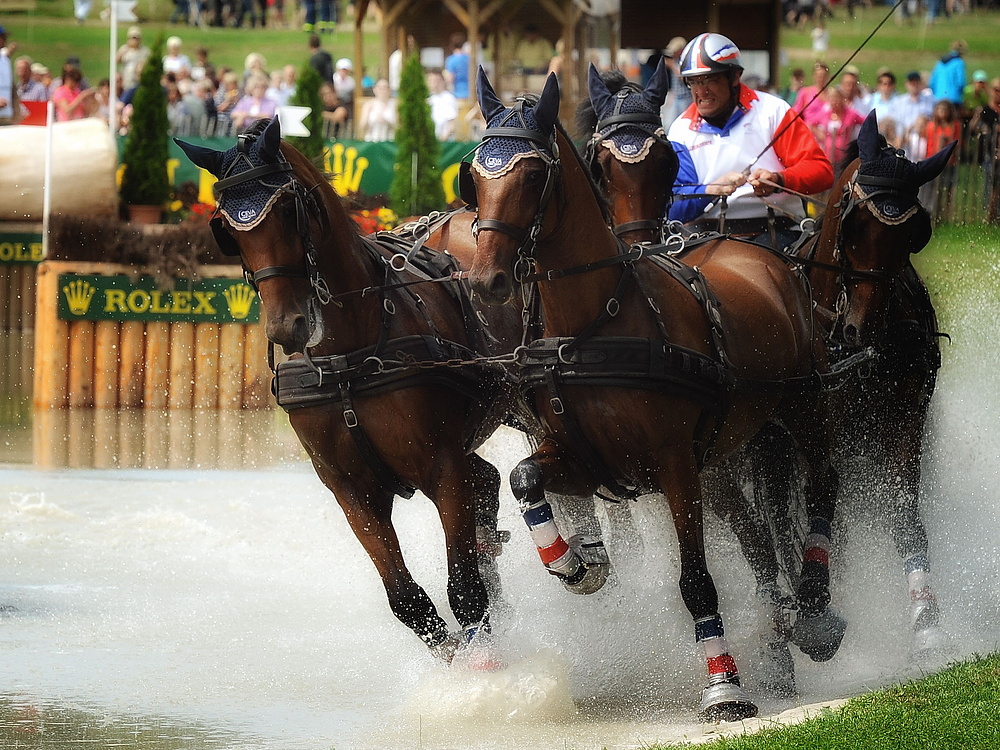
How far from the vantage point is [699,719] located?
499cm

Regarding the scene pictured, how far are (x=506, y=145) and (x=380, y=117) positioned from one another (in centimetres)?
1417

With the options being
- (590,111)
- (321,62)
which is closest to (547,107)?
(590,111)

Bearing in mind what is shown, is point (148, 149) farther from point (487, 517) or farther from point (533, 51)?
point (487, 517)

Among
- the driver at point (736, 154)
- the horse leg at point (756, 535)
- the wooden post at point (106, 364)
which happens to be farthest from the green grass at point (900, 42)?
the horse leg at point (756, 535)

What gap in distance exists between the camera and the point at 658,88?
19.4 feet

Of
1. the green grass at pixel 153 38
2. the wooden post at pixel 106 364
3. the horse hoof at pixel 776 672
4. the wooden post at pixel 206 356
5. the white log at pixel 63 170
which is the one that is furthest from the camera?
the green grass at pixel 153 38

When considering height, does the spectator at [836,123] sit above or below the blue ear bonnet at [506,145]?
above

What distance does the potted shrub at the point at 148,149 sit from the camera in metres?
14.3

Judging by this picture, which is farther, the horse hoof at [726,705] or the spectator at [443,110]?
the spectator at [443,110]

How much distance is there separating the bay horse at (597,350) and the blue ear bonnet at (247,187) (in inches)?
26.7

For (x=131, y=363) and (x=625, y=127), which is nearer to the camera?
(x=625, y=127)

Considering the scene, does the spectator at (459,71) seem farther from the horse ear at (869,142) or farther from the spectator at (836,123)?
the horse ear at (869,142)

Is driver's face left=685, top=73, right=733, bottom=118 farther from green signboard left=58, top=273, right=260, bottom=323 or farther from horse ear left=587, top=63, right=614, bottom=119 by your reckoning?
green signboard left=58, top=273, right=260, bottom=323

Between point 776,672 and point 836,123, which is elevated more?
point 836,123
